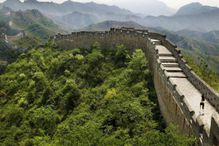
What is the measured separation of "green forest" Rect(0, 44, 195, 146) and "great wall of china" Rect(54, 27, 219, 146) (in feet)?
2.90

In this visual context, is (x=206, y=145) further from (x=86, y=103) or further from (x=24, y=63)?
(x=24, y=63)

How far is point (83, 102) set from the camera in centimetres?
3756

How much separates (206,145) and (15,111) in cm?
3031

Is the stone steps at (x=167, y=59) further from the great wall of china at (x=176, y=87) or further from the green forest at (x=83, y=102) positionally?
the green forest at (x=83, y=102)

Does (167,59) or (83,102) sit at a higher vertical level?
(167,59)

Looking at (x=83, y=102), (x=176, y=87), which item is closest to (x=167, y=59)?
(x=83, y=102)

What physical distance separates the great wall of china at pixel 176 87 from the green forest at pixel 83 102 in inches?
34.8

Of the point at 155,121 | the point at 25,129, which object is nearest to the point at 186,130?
the point at 155,121

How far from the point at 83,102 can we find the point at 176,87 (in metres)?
15.0

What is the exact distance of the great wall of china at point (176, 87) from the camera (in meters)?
17.3

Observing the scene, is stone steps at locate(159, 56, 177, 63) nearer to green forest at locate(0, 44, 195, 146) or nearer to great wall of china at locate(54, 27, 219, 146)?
great wall of china at locate(54, 27, 219, 146)

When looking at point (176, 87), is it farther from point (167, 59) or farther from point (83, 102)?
point (83, 102)

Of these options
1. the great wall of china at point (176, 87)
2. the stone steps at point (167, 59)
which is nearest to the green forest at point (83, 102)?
the great wall of china at point (176, 87)

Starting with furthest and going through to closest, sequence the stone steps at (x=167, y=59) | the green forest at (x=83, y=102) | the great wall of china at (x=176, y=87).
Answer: the stone steps at (x=167, y=59) < the green forest at (x=83, y=102) < the great wall of china at (x=176, y=87)
